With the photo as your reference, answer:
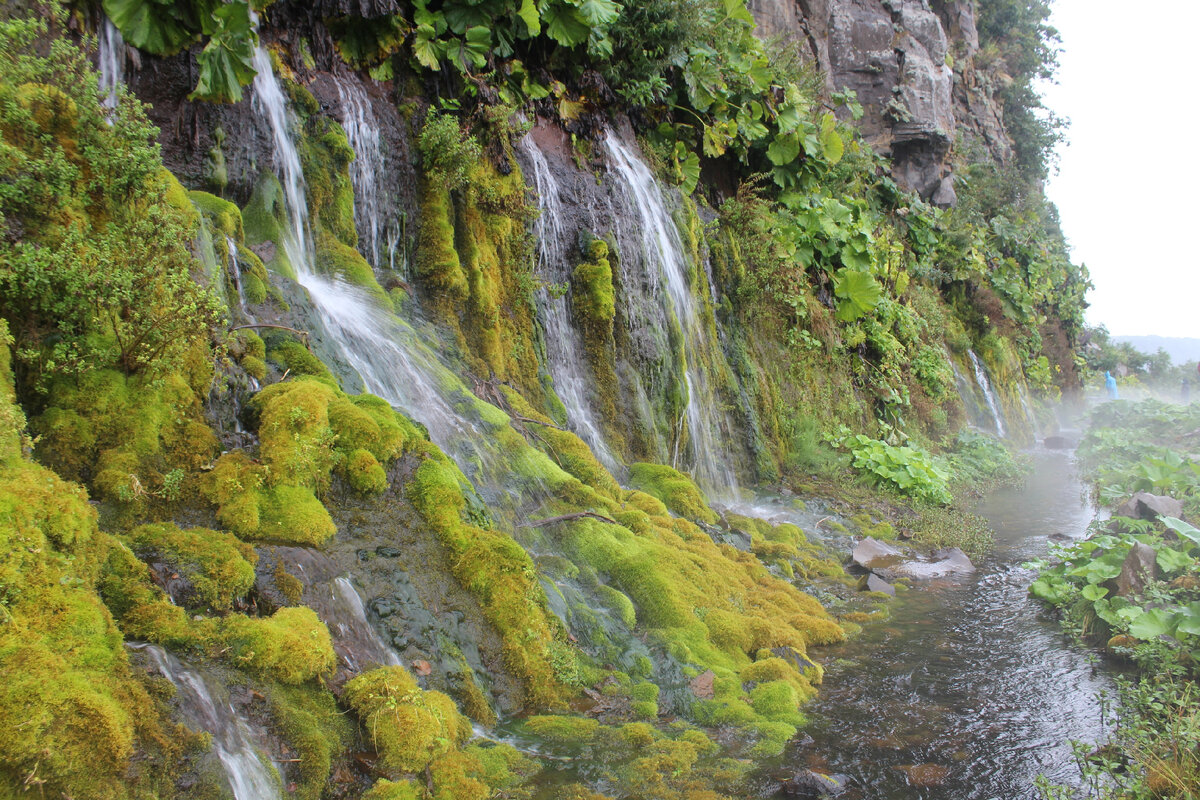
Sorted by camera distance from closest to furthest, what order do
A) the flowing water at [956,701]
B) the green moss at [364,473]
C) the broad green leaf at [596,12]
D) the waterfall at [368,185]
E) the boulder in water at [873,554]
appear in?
the flowing water at [956,701] → the green moss at [364,473] → the waterfall at [368,185] → the boulder in water at [873,554] → the broad green leaf at [596,12]

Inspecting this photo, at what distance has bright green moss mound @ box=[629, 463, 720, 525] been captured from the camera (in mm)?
8281

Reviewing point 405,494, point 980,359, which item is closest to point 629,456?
point 405,494

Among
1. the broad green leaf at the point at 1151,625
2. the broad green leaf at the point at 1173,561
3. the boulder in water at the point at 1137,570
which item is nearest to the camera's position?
the broad green leaf at the point at 1151,625

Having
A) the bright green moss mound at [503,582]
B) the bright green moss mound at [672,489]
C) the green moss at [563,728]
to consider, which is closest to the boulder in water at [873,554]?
the bright green moss mound at [672,489]

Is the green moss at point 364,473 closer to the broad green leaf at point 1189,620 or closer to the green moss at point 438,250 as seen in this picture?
the green moss at point 438,250

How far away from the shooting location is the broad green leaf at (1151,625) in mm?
5062

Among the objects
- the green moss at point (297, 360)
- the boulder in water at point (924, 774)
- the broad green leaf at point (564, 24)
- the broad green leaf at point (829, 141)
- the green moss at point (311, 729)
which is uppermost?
the broad green leaf at point (564, 24)

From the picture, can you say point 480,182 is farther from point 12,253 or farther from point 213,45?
point 12,253

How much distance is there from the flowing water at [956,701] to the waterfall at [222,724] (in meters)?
2.73

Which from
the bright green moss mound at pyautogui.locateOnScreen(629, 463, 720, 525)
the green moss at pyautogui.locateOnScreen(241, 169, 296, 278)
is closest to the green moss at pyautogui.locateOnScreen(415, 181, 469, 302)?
the green moss at pyautogui.locateOnScreen(241, 169, 296, 278)

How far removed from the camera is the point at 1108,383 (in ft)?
116

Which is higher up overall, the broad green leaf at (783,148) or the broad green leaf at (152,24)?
the broad green leaf at (783,148)

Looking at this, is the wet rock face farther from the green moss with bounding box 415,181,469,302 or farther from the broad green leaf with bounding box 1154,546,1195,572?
the broad green leaf with bounding box 1154,546,1195,572

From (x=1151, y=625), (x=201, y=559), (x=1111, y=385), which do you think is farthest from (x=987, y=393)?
(x=201, y=559)
